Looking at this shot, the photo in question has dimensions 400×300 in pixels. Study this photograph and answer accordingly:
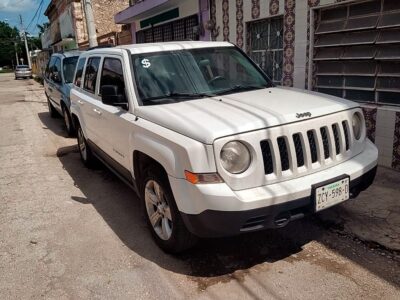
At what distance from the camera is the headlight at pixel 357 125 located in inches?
144

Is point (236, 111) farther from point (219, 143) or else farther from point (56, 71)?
point (56, 71)

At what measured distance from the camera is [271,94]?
3908 millimetres

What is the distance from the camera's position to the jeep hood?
2.95m

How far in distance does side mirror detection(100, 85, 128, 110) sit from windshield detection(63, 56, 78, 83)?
241 inches

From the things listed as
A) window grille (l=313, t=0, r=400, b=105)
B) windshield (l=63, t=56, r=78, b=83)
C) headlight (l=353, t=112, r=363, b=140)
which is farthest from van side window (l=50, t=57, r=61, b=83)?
headlight (l=353, t=112, r=363, b=140)

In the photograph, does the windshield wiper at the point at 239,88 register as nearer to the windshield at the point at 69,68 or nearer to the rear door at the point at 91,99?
the rear door at the point at 91,99

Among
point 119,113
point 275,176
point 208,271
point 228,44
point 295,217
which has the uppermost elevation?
point 228,44

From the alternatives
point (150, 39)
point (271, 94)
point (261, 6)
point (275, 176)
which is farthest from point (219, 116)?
point (150, 39)

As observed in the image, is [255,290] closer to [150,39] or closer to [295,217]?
[295,217]

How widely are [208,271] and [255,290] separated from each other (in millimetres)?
462

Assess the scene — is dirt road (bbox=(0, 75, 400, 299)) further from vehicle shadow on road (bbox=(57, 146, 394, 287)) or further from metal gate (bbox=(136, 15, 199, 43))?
metal gate (bbox=(136, 15, 199, 43))

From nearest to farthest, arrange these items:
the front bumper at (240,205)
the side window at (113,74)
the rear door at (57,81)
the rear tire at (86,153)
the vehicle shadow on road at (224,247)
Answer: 1. the front bumper at (240,205)
2. the vehicle shadow on road at (224,247)
3. the side window at (113,74)
4. the rear tire at (86,153)
5. the rear door at (57,81)

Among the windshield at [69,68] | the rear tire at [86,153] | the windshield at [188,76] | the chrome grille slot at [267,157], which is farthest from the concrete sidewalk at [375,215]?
the windshield at [69,68]

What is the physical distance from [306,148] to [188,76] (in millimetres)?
1509
